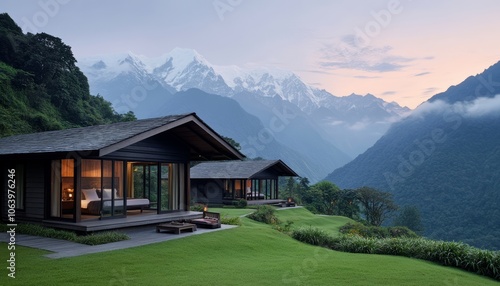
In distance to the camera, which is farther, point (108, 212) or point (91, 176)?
point (91, 176)

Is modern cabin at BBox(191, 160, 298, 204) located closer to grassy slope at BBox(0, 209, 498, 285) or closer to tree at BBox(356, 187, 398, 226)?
tree at BBox(356, 187, 398, 226)

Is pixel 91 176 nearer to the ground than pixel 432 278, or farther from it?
farther from it

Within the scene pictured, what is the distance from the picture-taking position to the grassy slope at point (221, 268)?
26.2 feet

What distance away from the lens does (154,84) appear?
647 ft

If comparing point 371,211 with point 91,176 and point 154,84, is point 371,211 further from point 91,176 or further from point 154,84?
point 154,84

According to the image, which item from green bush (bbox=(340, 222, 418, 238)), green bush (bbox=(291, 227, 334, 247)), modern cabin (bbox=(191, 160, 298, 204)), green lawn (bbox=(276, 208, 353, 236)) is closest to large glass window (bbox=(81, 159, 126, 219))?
green bush (bbox=(291, 227, 334, 247))

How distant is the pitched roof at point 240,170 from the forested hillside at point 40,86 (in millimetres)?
9644

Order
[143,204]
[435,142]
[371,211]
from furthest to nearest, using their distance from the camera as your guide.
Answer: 1. [435,142]
2. [371,211]
3. [143,204]

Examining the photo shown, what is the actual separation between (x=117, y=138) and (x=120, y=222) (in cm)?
282

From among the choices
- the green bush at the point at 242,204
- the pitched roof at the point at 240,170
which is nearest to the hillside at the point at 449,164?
the pitched roof at the point at 240,170

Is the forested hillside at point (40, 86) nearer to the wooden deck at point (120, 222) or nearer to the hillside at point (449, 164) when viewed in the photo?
the wooden deck at point (120, 222)

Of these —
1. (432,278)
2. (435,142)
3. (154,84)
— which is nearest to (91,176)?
(432,278)

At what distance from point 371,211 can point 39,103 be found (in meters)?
35.4

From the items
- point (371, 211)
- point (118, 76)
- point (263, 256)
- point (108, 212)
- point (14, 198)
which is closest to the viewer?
point (263, 256)
